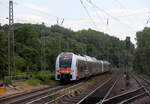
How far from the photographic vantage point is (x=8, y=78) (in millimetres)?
32062

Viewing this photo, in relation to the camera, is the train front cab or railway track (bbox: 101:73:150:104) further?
the train front cab

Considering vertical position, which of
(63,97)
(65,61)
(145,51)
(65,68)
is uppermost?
(145,51)

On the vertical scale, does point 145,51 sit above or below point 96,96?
above

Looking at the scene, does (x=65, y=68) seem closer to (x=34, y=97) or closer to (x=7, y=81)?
(x=7, y=81)

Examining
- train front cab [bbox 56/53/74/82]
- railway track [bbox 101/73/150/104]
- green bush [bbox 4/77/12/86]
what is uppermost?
train front cab [bbox 56/53/74/82]

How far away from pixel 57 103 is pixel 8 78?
46.2 feet

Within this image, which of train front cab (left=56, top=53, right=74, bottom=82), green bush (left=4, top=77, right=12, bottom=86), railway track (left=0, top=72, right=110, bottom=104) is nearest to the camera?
railway track (left=0, top=72, right=110, bottom=104)

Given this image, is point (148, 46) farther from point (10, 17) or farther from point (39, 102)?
point (39, 102)

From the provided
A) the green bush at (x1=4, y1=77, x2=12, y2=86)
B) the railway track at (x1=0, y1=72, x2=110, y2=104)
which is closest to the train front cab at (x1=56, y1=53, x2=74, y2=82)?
the green bush at (x1=4, y1=77, x2=12, y2=86)

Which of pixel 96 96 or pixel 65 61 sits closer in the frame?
pixel 96 96

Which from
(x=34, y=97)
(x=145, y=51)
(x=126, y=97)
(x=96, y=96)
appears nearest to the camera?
(x=34, y=97)

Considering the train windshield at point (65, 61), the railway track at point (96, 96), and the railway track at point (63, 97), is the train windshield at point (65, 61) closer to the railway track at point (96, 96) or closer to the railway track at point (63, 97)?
the railway track at point (96, 96)

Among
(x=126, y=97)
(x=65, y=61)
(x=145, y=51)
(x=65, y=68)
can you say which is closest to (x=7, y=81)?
(x=65, y=68)

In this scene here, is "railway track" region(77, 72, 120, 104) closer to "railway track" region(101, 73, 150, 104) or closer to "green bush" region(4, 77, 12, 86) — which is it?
"railway track" region(101, 73, 150, 104)
